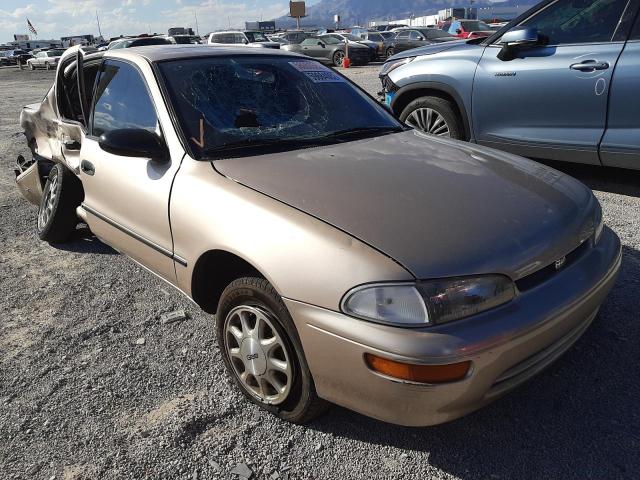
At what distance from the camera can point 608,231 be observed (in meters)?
2.55

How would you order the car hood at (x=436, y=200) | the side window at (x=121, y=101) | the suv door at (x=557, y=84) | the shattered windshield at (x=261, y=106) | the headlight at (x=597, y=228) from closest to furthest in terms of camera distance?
1. the car hood at (x=436, y=200)
2. the headlight at (x=597, y=228)
3. the shattered windshield at (x=261, y=106)
4. the side window at (x=121, y=101)
5. the suv door at (x=557, y=84)

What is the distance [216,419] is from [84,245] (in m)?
2.56

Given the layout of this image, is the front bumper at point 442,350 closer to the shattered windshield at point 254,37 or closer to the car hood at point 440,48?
the car hood at point 440,48

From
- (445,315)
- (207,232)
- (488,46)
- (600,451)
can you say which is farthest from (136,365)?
(488,46)

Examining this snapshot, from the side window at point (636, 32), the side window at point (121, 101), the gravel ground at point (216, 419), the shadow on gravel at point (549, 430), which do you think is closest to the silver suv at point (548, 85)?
the side window at point (636, 32)

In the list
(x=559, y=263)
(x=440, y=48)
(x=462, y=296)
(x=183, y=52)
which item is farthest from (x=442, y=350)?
(x=440, y=48)

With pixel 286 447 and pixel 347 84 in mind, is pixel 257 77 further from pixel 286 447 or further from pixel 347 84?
pixel 286 447

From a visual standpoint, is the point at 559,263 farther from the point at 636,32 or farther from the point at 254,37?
the point at 254,37

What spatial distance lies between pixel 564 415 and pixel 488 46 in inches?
150

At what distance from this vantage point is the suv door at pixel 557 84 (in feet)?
14.2

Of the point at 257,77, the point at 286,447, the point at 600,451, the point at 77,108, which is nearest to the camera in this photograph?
the point at 600,451

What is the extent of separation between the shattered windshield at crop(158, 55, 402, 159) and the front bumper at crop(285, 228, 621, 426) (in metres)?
1.13

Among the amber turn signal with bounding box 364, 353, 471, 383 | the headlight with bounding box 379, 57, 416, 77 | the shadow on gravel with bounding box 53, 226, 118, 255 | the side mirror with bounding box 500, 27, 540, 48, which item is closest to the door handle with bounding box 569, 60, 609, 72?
the side mirror with bounding box 500, 27, 540, 48

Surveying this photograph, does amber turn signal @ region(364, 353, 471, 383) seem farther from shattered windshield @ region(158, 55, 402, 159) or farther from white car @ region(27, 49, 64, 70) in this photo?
white car @ region(27, 49, 64, 70)
